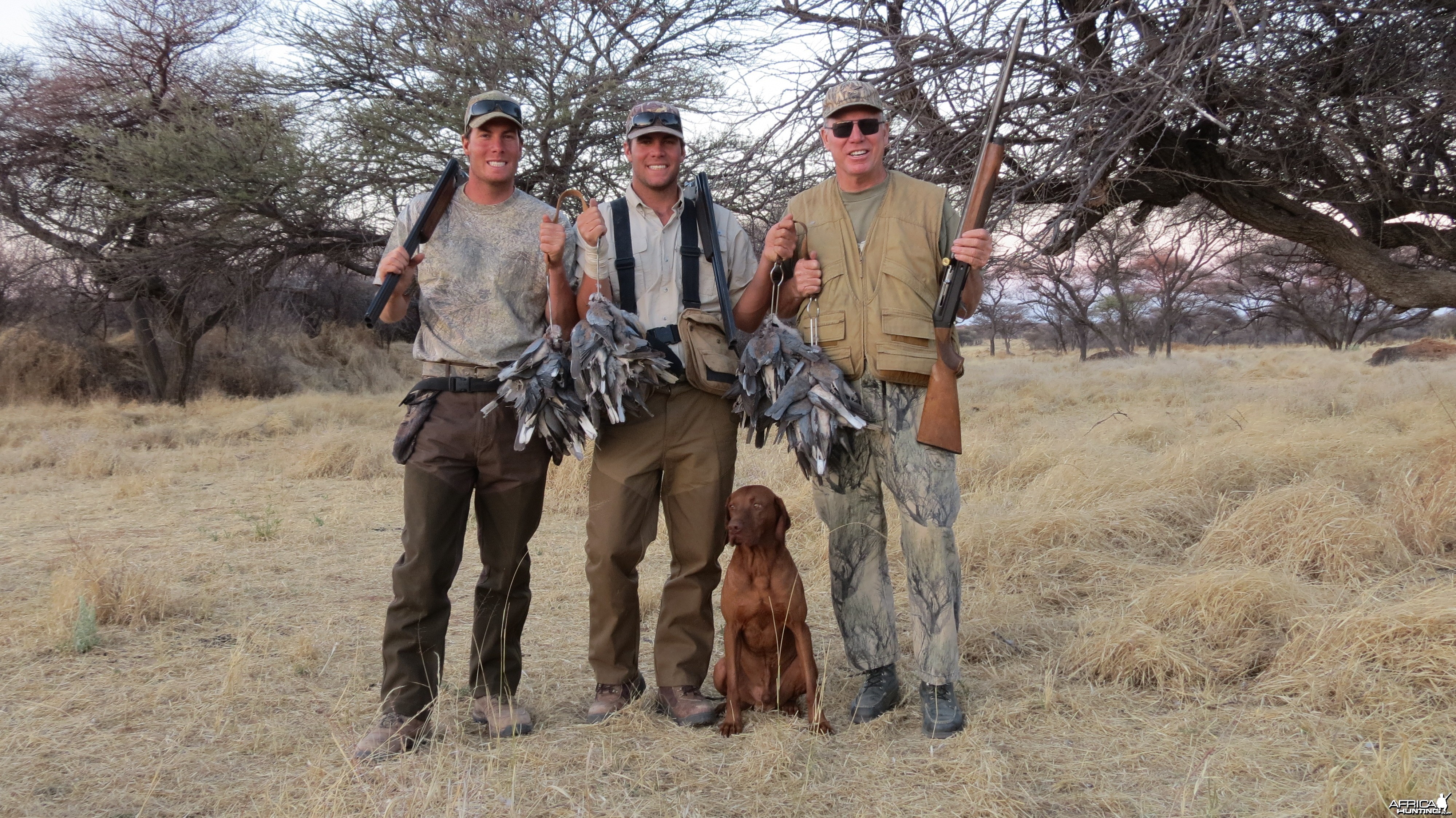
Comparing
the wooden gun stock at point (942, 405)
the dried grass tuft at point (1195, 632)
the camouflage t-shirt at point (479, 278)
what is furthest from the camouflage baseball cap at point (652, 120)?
the dried grass tuft at point (1195, 632)

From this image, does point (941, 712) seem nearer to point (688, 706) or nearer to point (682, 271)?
point (688, 706)

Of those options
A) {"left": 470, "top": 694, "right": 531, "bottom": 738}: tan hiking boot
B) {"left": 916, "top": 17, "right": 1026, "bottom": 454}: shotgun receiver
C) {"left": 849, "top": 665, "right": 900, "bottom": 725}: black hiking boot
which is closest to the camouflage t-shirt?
{"left": 470, "top": 694, "right": 531, "bottom": 738}: tan hiking boot

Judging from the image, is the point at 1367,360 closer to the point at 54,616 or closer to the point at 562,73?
the point at 562,73

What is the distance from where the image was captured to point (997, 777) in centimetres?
302

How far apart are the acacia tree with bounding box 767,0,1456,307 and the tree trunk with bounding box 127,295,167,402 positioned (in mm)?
14621

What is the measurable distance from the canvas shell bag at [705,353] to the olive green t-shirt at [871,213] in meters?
0.62

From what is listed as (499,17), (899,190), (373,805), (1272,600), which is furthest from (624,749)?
(499,17)

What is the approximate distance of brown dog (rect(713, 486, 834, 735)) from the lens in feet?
11.6

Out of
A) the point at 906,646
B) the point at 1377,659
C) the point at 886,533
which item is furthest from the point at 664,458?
the point at 1377,659

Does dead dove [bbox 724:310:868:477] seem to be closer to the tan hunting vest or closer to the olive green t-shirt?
the tan hunting vest

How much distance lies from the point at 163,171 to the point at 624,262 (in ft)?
36.9

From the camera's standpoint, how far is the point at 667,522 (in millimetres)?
3805

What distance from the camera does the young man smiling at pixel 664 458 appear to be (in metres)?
3.69

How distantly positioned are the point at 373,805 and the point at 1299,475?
6.59 m
